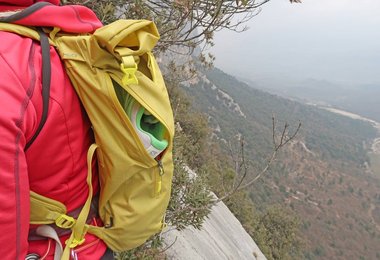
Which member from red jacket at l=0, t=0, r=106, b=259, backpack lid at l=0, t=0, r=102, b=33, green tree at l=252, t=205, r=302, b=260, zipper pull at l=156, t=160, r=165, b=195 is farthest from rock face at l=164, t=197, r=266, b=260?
green tree at l=252, t=205, r=302, b=260

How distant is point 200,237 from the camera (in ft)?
27.9

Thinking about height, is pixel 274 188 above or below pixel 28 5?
below

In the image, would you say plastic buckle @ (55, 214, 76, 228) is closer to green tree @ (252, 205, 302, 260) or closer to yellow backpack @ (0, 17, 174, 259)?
yellow backpack @ (0, 17, 174, 259)

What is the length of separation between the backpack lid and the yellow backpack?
0.03 metres

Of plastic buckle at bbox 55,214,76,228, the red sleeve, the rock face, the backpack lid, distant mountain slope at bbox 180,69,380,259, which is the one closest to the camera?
the red sleeve

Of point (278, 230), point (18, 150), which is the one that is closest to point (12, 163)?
point (18, 150)

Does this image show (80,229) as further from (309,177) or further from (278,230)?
(309,177)

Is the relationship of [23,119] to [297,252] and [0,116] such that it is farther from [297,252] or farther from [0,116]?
[297,252]

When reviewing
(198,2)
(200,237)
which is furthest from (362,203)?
(198,2)

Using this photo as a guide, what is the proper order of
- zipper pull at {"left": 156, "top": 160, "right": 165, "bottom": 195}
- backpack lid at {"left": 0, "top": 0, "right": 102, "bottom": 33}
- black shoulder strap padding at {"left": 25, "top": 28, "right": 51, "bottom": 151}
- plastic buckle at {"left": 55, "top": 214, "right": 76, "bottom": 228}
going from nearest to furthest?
black shoulder strap padding at {"left": 25, "top": 28, "right": 51, "bottom": 151}, backpack lid at {"left": 0, "top": 0, "right": 102, "bottom": 33}, plastic buckle at {"left": 55, "top": 214, "right": 76, "bottom": 228}, zipper pull at {"left": 156, "top": 160, "right": 165, "bottom": 195}

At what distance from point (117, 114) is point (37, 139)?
276 mm

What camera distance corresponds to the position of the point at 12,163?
100 cm

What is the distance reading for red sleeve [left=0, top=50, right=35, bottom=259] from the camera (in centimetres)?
97

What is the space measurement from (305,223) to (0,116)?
5544 centimetres
